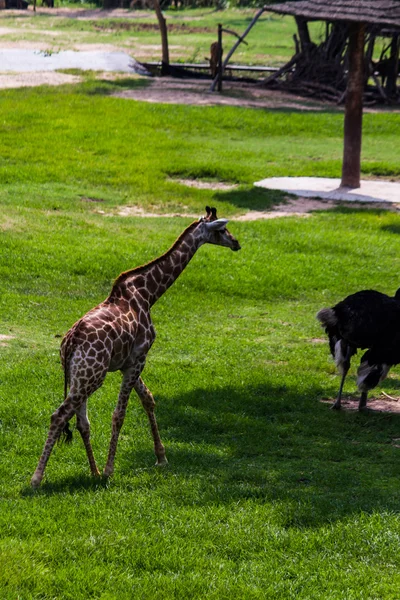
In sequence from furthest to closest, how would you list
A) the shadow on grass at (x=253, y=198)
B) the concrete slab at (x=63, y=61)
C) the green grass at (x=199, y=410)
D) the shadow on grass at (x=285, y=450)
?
the concrete slab at (x=63, y=61) < the shadow on grass at (x=253, y=198) < the shadow on grass at (x=285, y=450) < the green grass at (x=199, y=410)

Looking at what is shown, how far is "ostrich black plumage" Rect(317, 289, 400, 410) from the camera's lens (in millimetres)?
10523

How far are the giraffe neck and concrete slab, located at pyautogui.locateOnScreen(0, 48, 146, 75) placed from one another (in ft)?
100

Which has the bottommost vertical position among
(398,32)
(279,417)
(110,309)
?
(279,417)

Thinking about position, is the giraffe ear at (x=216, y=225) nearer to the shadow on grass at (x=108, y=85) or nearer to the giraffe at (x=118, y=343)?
the giraffe at (x=118, y=343)

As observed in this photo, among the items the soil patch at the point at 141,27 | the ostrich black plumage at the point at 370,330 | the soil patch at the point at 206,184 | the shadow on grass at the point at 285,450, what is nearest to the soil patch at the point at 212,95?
the soil patch at the point at 206,184

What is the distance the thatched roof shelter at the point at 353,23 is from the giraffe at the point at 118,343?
1341 cm

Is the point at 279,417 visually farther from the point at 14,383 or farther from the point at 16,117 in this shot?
the point at 16,117

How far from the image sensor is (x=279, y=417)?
10617 mm

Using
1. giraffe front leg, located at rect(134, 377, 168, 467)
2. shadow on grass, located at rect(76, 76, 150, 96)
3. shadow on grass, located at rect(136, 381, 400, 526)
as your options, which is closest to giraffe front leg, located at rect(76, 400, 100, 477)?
giraffe front leg, located at rect(134, 377, 168, 467)

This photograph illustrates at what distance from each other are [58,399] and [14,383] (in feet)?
2.57

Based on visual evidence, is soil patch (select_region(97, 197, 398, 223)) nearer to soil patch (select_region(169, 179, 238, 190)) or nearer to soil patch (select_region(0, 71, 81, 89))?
soil patch (select_region(169, 179, 238, 190))

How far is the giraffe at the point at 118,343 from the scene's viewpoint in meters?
7.68

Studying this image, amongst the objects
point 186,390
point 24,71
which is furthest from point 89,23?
point 186,390

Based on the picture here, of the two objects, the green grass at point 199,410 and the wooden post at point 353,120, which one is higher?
the wooden post at point 353,120
